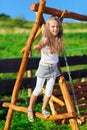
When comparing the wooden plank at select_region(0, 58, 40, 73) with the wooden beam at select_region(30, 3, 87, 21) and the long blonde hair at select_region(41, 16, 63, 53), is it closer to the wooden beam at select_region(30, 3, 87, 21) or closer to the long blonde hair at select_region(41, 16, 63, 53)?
the wooden beam at select_region(30, 3, 87, 21)

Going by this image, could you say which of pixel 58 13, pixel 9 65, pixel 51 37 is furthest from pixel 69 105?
pixel 9 65

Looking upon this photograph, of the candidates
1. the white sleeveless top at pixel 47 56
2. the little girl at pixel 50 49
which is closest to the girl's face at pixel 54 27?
the little girl at pixel 50 49

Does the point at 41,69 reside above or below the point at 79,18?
below

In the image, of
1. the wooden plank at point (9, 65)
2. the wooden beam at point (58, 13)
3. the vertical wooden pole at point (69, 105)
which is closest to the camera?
the vertical wooden pole at point (69, 105)

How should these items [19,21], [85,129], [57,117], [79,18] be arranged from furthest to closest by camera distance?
[19,21] → [85,129] → [79,18] → [57,117]

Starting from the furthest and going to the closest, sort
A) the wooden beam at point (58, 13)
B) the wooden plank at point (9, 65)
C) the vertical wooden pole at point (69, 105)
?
the wooden plank at point (9, 65) < the wooden beam at point (58, 13) < the vertical wooden pole at point (69, 105)

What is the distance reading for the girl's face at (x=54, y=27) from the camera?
21.8 ft

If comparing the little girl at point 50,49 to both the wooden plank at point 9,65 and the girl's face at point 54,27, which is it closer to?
the girl's face at point 54,27

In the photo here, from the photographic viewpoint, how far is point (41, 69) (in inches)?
266

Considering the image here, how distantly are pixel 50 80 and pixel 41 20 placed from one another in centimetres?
84

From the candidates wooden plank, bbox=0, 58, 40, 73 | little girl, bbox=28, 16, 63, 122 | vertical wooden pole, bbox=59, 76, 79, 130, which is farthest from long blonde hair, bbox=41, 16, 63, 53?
wooden plank, bbox=0, 58, 40, 73

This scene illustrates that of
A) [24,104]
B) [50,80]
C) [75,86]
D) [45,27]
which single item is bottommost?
[24,104]

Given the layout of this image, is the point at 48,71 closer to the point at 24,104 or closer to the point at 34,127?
the point at 34,127

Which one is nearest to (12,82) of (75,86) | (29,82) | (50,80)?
(29,82)
